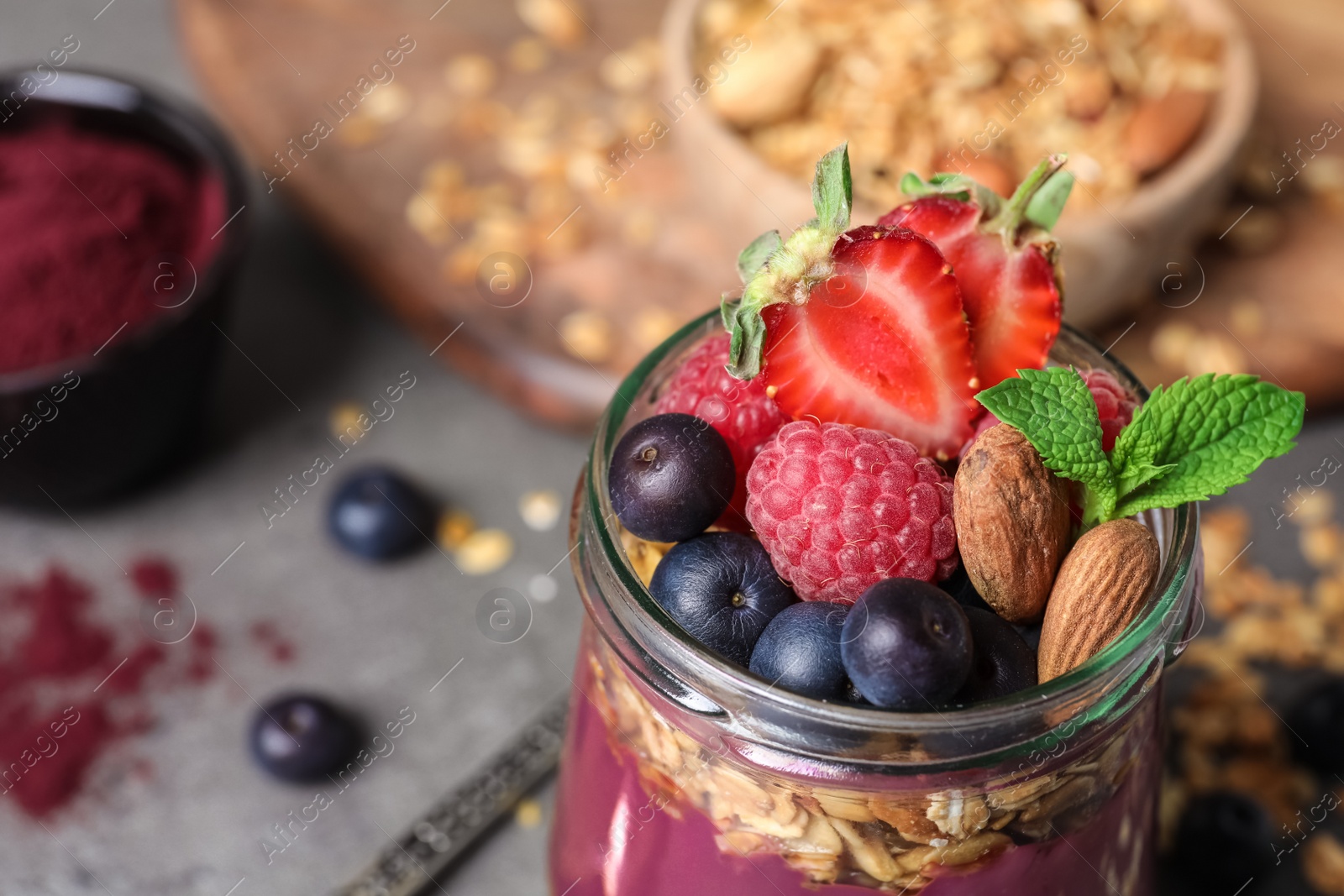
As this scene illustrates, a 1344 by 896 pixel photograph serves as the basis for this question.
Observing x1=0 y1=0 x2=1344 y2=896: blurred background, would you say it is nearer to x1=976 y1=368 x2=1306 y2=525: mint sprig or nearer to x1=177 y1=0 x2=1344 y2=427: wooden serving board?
x1=177 y1=0 x2=1344 y2=427: wooden serving board

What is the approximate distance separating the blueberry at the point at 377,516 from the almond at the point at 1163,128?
75 cm

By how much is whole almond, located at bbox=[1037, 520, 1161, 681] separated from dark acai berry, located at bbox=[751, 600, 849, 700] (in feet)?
0.29

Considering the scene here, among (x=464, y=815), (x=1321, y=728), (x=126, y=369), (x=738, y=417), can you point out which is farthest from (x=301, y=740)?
(x=1321, y=728)

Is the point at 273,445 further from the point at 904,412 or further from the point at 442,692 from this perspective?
the point at 904,412

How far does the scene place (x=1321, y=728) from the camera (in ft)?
3.18

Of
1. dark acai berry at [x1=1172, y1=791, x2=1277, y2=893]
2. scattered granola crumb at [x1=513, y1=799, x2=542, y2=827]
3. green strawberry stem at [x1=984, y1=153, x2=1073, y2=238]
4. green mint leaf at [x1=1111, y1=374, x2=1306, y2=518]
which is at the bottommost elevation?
dark acai berry at [x1=1172, y1=791, x2=1277, y2=893]

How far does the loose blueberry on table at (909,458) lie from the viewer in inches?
20.4

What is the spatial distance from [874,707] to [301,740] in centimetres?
65

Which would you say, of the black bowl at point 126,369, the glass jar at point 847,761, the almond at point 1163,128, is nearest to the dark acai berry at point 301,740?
the black bowl at point 126,369

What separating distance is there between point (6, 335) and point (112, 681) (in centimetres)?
32

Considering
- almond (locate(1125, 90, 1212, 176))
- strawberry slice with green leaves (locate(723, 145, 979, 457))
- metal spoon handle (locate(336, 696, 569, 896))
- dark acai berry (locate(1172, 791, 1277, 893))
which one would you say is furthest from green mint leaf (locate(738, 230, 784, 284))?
almond (locate(1125, 90, 1212, 176))

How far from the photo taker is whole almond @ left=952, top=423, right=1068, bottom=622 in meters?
0.52

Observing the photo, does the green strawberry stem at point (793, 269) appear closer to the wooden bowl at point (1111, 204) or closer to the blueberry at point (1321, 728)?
the wooden bowl at point (1111, 204)

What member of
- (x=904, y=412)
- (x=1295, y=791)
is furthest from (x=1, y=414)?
(x=1295, y=791)
